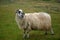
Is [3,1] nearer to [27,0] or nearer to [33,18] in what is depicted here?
[27,0]

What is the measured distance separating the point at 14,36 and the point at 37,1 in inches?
26.9

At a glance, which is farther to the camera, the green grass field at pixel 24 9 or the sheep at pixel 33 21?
the green grass field at pixel 24 9

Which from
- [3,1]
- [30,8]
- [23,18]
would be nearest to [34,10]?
[30,8]

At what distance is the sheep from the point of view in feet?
10.1

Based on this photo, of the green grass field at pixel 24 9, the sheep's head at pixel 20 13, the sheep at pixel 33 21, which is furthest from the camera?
the green grass field at pixel 24 9

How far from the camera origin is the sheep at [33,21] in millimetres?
3076

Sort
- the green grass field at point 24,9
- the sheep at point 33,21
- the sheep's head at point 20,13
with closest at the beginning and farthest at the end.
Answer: the sheep's head at point 20,13 → the sheep at point 33,21 → the green grass field at point 24,9

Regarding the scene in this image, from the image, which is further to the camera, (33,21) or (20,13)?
(33,21)

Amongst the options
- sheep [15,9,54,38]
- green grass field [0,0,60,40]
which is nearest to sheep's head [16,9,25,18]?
sheep [15,9,54,38]

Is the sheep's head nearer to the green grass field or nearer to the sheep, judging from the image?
the sheep

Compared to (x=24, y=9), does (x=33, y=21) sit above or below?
below

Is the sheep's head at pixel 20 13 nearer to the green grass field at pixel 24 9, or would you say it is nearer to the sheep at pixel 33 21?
the sheep at pixel 33 21

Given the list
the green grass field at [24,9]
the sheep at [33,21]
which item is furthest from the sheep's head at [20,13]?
the green grass field at [24,9]

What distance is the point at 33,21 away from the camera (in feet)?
10.3
